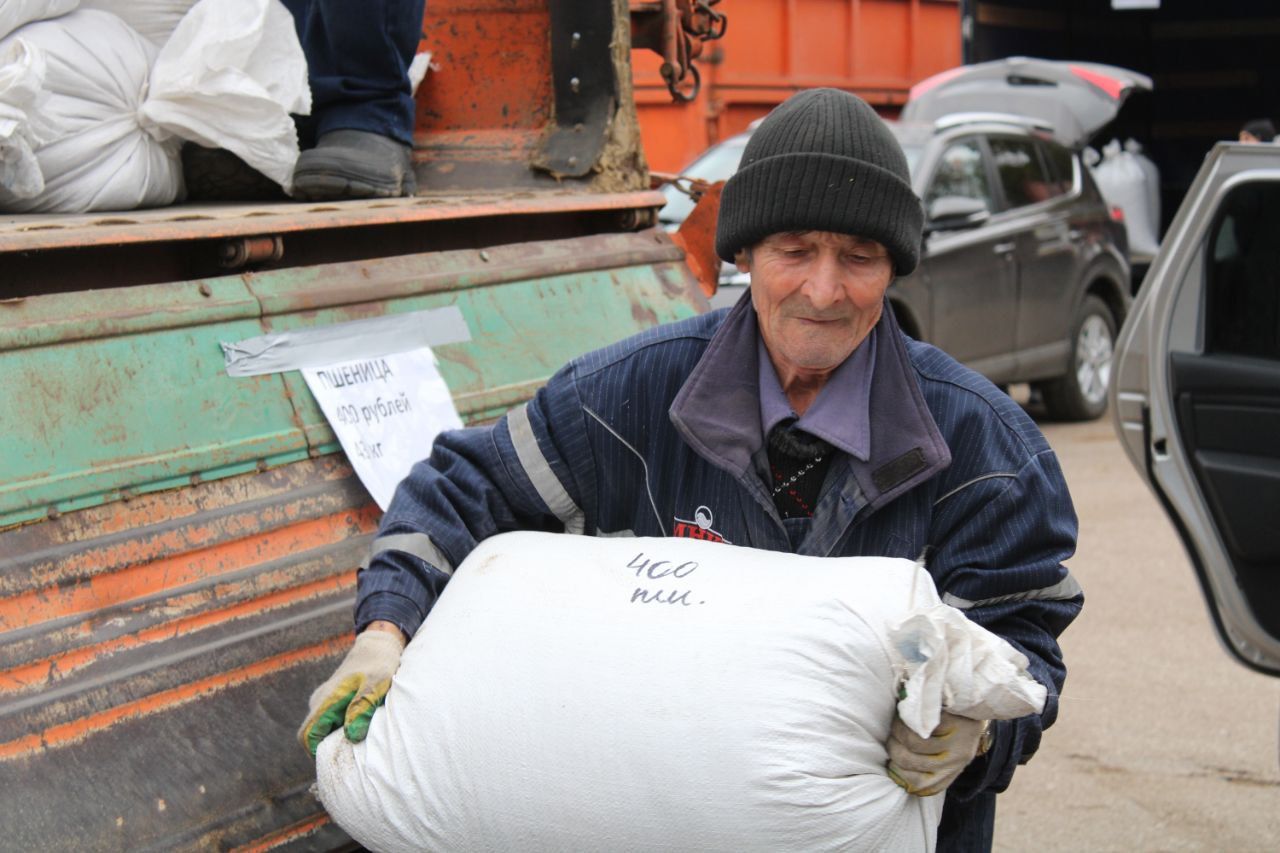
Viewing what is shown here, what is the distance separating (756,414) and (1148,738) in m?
2.72

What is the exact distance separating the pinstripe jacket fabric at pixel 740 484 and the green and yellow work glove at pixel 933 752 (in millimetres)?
177

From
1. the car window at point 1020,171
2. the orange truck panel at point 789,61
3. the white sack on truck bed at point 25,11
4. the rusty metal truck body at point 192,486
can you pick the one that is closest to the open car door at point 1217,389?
the rusty metal truck body at point 192,486

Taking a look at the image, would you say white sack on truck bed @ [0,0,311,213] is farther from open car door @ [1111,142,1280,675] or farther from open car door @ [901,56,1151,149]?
open car door @ [901,56,1151,149]

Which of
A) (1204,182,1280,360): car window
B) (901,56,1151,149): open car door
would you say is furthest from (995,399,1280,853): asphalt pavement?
(901,56,1151,149): open car door

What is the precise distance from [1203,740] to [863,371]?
8.94ft

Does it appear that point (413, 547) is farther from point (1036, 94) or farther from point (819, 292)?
point (1036, 94)

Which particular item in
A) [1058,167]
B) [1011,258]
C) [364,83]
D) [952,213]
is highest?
[364,83]

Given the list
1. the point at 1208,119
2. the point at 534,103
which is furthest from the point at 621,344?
the point at 1208,119

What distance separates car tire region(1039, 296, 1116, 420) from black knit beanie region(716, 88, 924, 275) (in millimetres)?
7643

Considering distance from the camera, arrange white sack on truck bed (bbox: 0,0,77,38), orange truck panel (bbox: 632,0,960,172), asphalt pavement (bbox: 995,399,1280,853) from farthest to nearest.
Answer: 1. orange truck panel (bbox: 632,0,960,172)
2. asphalt pavement (bbox: 995,399,1280,853)
3. white sack on truck bed (bbox: 0,0,77,38)

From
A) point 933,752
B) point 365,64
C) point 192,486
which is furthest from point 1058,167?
point 933,752

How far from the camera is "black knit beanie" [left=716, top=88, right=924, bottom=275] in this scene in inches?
78.8

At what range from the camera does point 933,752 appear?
5.86 feet

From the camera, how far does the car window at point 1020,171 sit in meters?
8.90
